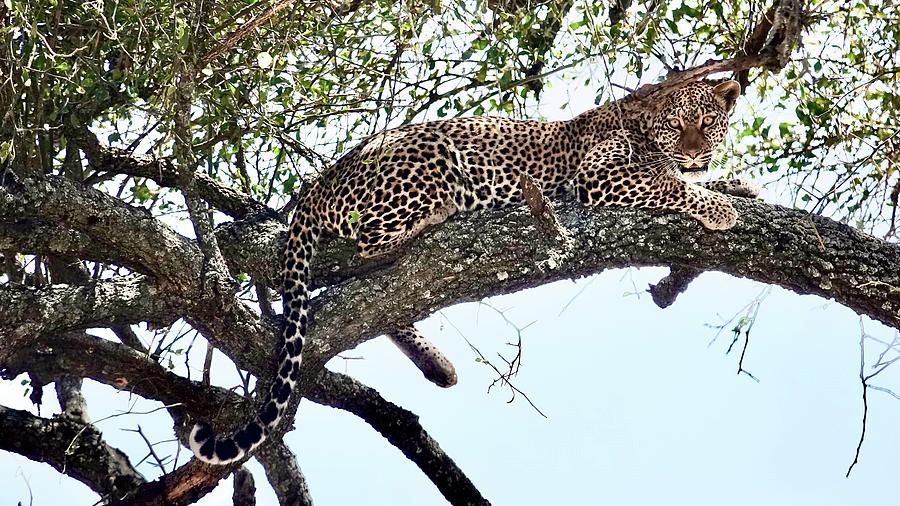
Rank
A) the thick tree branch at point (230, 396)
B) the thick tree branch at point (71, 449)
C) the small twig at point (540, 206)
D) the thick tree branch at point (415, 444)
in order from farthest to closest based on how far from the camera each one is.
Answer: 1. the thick tree branch at point (415, 444)
2. the thick tree branch at point (71, 449)
3. the thick tree branch at point (230, 396)
4. the small twig at point (540, 206)

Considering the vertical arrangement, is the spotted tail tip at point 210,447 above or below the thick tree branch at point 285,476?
below

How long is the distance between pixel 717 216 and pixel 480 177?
4.61ft

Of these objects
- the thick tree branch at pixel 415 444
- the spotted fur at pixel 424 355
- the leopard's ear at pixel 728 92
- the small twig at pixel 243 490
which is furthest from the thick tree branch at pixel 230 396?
the leopard's ear at pixel 728 92

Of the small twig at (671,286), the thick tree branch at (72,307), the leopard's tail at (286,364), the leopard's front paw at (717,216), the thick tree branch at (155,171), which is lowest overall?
the leopard's front paw at (717,216)

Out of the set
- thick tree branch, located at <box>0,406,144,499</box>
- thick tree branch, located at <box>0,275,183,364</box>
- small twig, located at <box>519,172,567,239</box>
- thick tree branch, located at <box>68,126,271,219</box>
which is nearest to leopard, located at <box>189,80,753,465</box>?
small twig, located at <box>519,172,567,239</box>

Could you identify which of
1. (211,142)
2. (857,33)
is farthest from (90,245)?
(857,33)

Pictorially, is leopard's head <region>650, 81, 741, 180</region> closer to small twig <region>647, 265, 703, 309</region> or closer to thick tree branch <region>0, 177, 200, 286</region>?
small twig <region>647, 265, 703, 309</region>

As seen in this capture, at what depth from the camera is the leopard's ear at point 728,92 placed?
6.77 metres

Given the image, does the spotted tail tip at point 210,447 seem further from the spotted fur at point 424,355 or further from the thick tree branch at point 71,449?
the spotted fur at point 424,355

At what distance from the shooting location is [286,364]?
18.4 ft

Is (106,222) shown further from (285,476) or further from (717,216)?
(717,216)

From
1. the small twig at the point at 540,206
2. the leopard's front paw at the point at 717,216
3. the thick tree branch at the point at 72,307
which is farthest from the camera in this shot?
the leopard's front paw at the point at 717,216

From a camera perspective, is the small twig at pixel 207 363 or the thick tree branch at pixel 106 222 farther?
the small twig at pixel 207 363

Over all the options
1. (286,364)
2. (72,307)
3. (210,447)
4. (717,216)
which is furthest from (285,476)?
(717,216)
